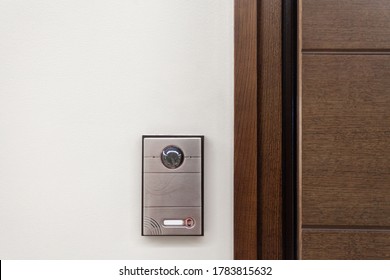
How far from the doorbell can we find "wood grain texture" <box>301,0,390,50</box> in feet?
0.85

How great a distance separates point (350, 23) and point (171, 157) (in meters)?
0.35

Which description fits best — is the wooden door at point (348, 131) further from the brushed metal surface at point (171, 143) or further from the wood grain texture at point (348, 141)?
the brushed metal surface at point (171, 143)

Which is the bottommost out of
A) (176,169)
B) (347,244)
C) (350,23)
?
(347,244)

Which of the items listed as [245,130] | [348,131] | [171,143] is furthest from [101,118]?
[348,131]

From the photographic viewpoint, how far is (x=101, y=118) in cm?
70

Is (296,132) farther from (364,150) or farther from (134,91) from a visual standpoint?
(134,91)

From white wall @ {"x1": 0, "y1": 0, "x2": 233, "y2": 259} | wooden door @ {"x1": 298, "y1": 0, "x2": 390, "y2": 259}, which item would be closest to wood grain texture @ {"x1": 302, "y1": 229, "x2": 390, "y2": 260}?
wooden door @ {"x1": 298, "y1": 0, "x2": 390, "y2": 259}

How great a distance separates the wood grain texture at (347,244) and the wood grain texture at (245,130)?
0.10m

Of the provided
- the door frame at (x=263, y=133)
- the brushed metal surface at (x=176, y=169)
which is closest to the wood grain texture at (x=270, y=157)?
the door frame at (x=263, y=133)

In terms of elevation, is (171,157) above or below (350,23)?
below

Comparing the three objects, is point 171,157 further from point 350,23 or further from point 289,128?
point 350,23

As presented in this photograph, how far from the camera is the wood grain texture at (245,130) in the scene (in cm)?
68
